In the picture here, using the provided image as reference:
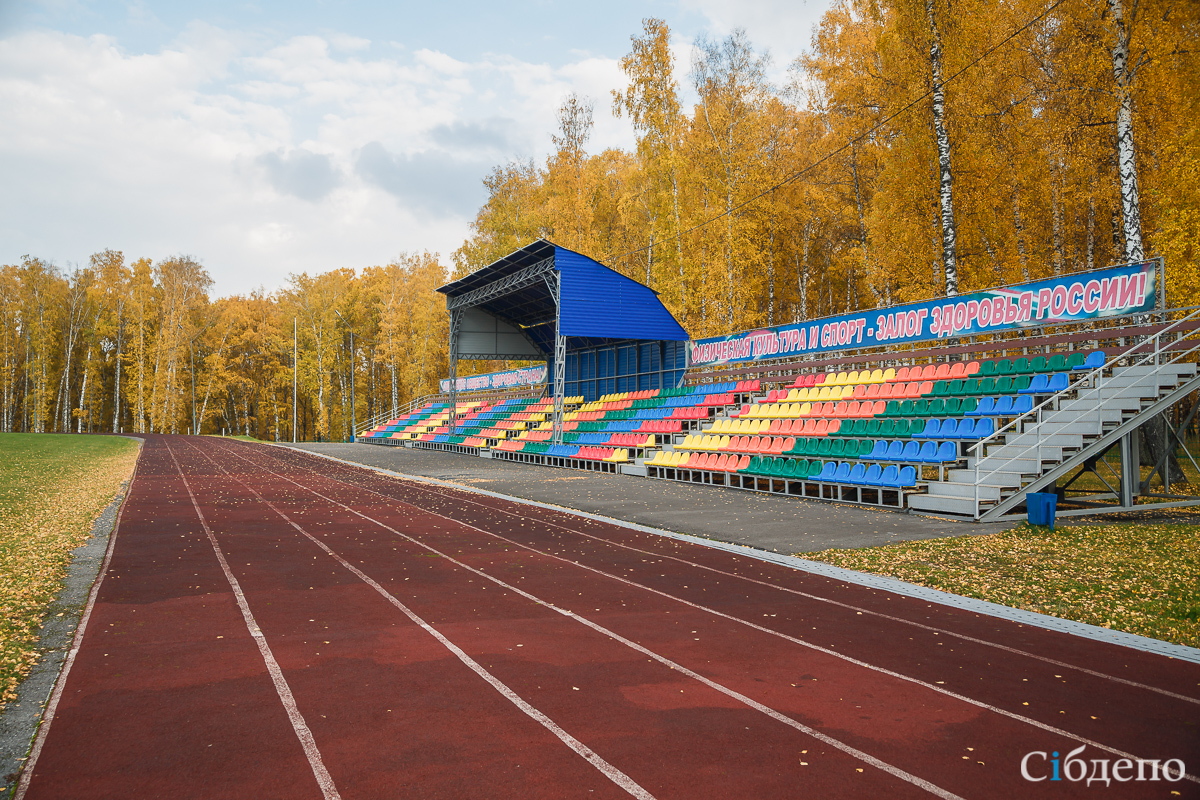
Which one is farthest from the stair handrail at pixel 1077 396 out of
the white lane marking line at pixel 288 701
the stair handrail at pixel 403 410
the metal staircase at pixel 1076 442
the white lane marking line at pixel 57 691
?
the stair handrail at pixel 403 410

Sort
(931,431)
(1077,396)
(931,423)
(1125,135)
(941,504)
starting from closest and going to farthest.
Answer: (941,504) < (1077,396) < (1125,135) < (931,431) < (931,423)

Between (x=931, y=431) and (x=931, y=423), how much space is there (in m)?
0.31

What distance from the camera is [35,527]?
10844 mm

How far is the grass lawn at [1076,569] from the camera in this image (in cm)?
657

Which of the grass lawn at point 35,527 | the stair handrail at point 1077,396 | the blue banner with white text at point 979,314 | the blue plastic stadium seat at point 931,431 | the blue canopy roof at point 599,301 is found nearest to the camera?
the grass lawn at point 35,527

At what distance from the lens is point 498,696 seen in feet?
15.6

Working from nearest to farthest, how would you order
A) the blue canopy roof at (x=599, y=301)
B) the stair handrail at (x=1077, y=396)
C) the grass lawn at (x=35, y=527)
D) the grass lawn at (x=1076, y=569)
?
the grass lawn at (x=35, y=527), the grass lawn at (x=1076, y=569), the stair handrail at (x=1077, y=396), the blue canopy roof at (x=599, y=301)

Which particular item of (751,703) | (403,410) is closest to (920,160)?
(751,703)

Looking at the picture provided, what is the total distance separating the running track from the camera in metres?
3.69

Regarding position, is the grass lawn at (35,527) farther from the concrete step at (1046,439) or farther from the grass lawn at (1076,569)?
the concrete step at (1046,439)

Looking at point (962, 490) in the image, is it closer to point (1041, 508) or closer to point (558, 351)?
point (1041, 508)

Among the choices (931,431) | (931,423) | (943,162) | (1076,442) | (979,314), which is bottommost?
(1076,442)

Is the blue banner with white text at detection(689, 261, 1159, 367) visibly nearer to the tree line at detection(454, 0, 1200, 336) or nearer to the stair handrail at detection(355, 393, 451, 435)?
the tree line at detection(454, 0, 1200, 336)

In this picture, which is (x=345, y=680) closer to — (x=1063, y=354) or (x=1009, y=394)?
(x=1009, y=394)
